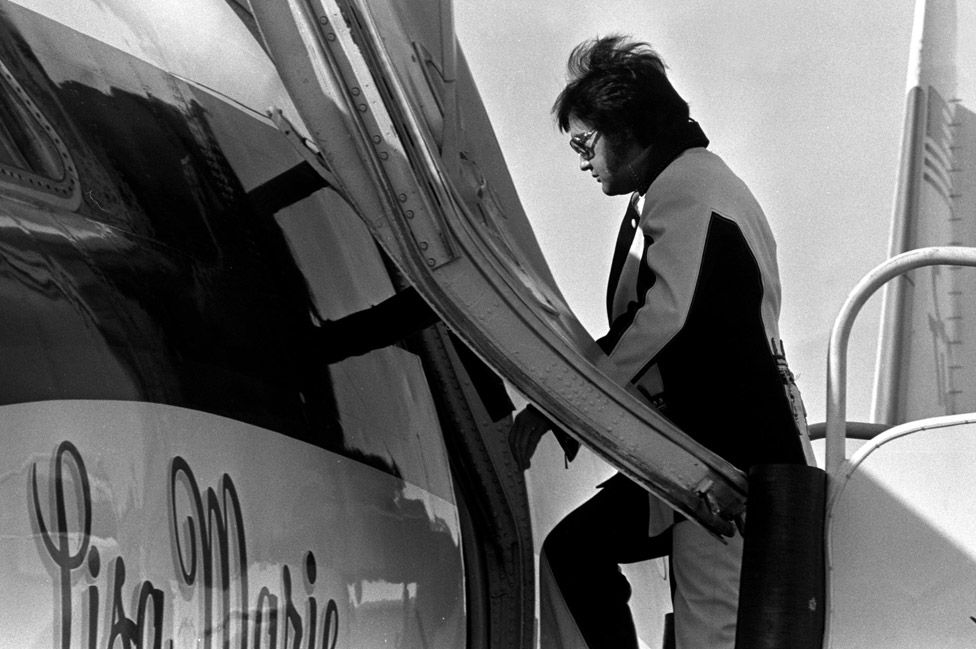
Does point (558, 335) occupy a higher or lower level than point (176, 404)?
higher

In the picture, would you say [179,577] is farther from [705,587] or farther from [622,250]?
[622,250]

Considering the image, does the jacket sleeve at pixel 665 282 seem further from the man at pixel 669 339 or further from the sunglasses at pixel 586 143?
the sunglasses at pixel 586 143

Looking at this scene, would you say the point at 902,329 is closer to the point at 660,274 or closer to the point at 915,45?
the point at 915,45

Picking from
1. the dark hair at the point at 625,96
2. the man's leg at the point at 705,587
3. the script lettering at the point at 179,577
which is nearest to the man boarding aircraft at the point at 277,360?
the script lettering at the point at 179,577

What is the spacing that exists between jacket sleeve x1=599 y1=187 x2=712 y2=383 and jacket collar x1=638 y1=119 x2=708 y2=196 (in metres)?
0.23

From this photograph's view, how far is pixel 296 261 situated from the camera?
2809 mm

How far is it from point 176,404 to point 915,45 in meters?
3.74

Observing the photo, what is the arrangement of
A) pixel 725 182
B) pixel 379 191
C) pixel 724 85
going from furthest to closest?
1. pixel 724 85
2. pixel 725 182
3. pixel 379 191

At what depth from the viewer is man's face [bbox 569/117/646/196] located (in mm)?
3123

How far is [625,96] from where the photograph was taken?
310 centimetres

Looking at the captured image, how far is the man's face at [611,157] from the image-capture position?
3123 millimetres

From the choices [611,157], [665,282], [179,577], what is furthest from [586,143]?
[179,577]

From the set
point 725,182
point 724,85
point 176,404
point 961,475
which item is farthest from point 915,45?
point 176,404

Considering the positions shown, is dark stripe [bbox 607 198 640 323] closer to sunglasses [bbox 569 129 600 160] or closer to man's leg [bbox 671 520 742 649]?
sunglasses [bbox 569 129 600 160]
